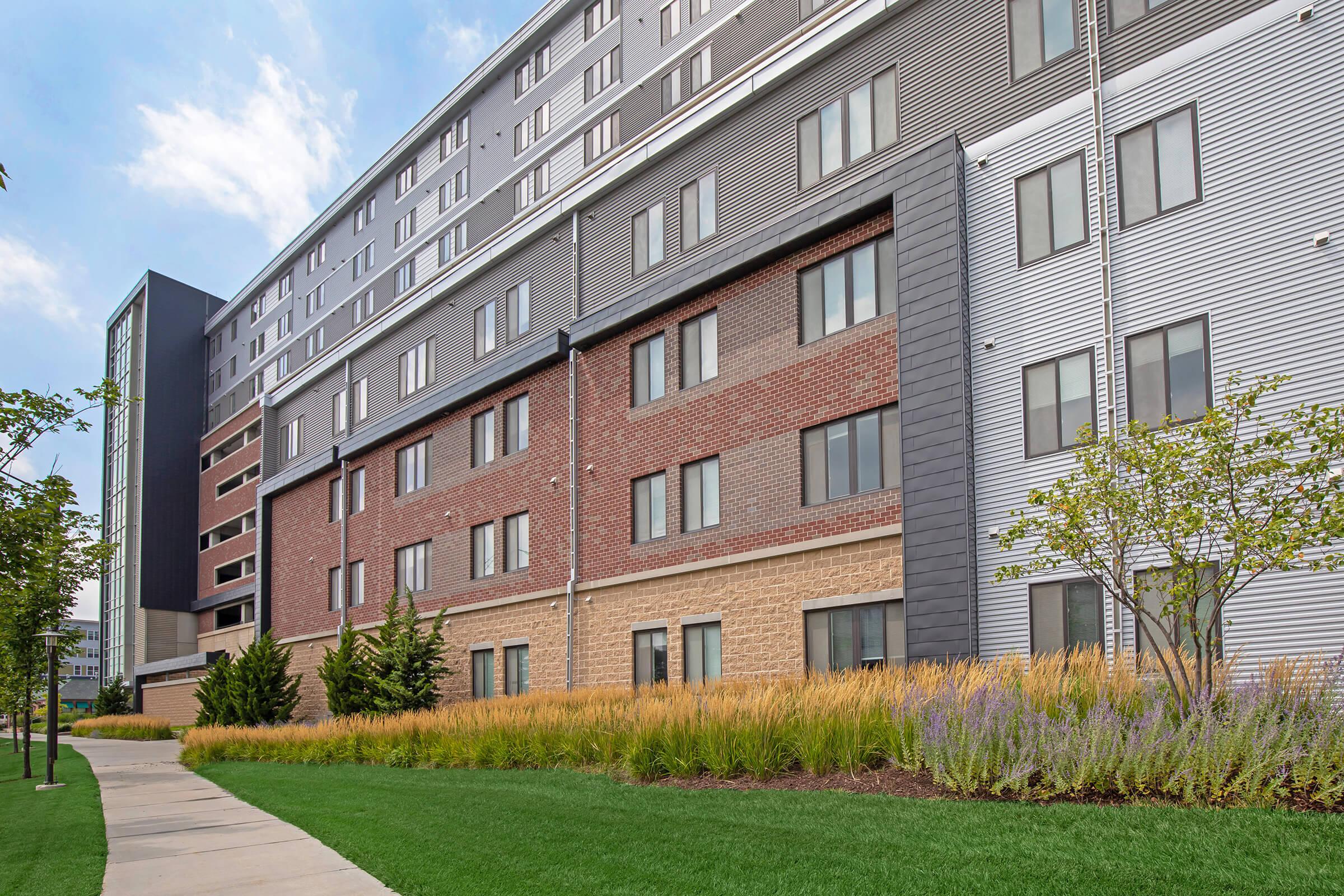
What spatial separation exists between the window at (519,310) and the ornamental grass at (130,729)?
27.3 meters

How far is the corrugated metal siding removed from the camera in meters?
18.5

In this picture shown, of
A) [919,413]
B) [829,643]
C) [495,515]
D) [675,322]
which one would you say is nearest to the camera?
[919,413]

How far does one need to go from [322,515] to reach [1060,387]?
30.6 metres

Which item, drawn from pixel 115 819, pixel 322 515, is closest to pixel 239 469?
pixel 322 515

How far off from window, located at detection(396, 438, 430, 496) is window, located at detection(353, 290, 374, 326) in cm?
971

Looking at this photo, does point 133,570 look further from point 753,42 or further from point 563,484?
point 753,42

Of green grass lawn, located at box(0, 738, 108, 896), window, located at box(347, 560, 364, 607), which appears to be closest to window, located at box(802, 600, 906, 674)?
green grass lawn, located at box(0, 738, 108, 896)

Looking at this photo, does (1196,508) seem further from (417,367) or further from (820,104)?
(417,367)

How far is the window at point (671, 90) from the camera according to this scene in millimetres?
27897

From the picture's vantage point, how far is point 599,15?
105 feet

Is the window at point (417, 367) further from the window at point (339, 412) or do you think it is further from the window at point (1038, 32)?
the window at point (1038, 32)

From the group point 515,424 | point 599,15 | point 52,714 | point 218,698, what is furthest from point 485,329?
point 218,698

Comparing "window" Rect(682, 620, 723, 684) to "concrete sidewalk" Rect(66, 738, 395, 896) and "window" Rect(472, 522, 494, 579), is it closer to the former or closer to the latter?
"window" Rect(472, 522, 494, 579)

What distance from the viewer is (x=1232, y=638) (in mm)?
14219
